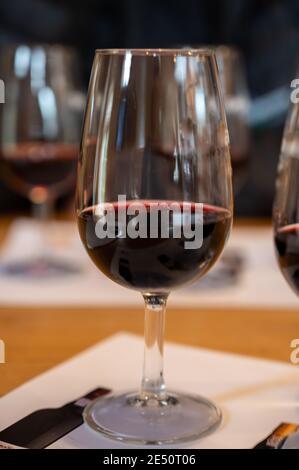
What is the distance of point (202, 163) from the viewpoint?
682 mm

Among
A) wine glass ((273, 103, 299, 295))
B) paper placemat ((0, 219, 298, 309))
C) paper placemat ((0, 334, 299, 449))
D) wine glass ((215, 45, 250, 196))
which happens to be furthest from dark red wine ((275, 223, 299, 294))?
wine glass ((215, 45, 250, 196))

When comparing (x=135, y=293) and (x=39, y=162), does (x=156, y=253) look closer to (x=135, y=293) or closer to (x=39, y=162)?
(x=135, y=293)

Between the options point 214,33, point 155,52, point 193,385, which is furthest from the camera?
point 214,33

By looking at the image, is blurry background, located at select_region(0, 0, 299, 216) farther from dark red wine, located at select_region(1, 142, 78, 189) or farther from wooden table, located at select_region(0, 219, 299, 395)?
wooden table, located at select_region(0, 219, 299, 395)

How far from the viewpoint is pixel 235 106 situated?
126 cm

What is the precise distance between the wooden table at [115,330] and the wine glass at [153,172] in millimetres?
185

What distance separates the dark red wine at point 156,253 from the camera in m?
0.68

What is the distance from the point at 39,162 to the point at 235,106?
292 millimetres

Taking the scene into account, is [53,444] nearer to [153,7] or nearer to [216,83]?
[216,83]

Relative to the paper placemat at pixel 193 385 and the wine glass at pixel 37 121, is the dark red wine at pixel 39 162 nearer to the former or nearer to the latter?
the wine glass at pixel 37 121

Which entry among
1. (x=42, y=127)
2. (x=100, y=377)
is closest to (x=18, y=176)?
(x=42, y=127)

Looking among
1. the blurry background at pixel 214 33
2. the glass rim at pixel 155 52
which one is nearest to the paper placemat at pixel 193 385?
the glass rim at pixel 155 52

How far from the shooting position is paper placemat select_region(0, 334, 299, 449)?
694 millimetres

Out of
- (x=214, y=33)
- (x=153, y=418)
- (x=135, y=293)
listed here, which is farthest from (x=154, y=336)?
(x=214, y=33)
